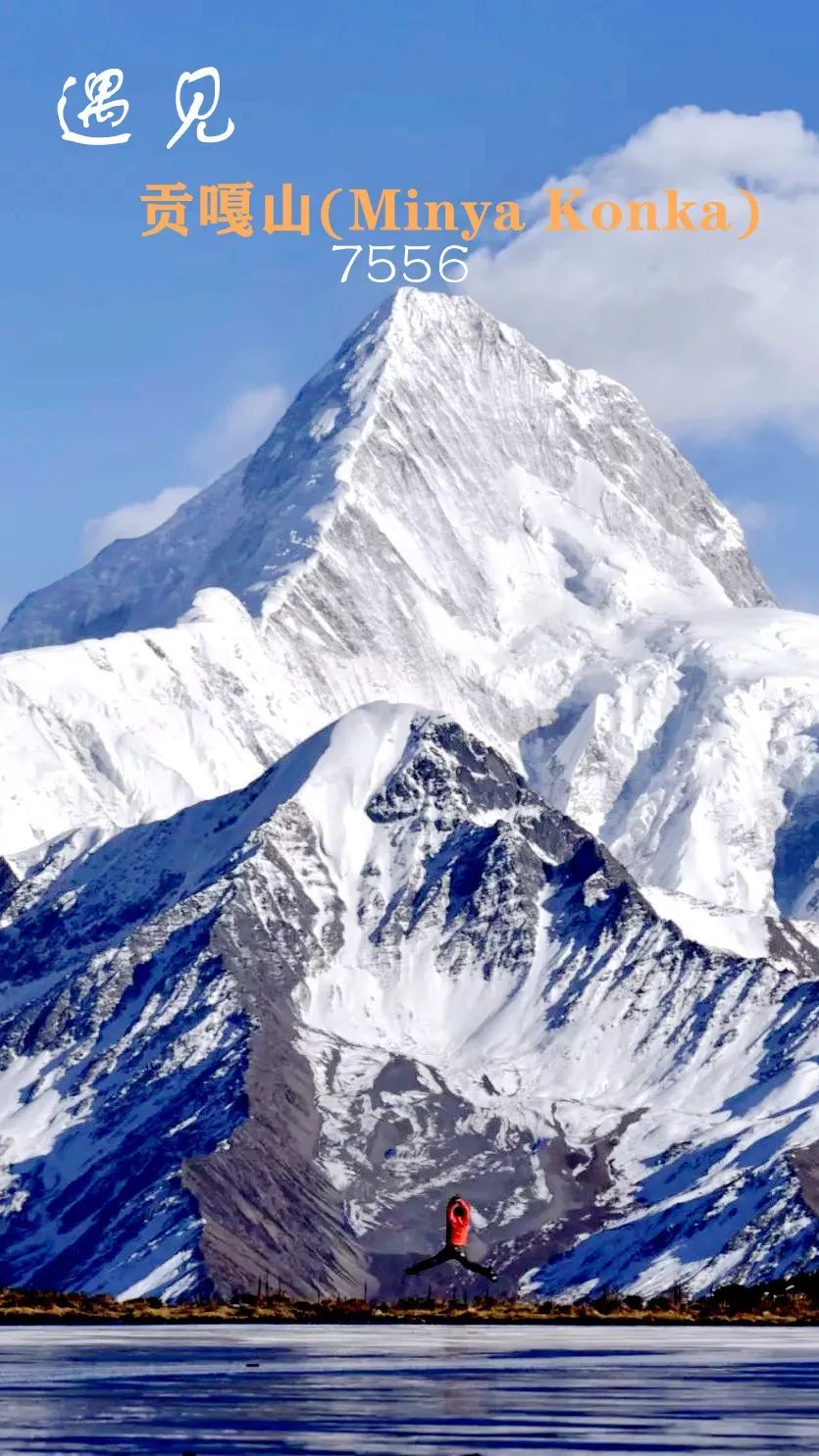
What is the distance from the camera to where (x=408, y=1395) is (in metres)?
105

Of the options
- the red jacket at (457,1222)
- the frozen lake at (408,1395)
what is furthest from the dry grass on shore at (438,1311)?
the red jacket at (457,1222)

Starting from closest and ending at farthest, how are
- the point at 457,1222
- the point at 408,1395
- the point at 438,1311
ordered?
the point at 408,1395 → the point at 457,1222 → the point at 438,1311

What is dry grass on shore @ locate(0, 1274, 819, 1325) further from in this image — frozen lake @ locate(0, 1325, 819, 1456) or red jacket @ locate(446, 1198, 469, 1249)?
red jacket @ locate(446, 1198, 469, 1249)

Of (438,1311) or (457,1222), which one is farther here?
(438,1311)

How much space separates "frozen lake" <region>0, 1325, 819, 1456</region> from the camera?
89688 mm

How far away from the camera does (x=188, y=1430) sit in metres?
93.1

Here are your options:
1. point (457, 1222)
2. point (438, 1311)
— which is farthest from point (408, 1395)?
point (438, 1311)

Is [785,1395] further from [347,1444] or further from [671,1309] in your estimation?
[671,1309]

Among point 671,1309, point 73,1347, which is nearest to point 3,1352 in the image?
point 73,1347

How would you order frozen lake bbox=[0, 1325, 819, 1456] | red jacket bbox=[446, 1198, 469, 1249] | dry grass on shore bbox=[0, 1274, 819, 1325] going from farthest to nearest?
dry grass on shore bbox=[0, 1274, 819, 1325]
red jacket bbox=[446, 1198, 469, 1249]
frozen lake bbox=[0, 1325, 819, 1456]

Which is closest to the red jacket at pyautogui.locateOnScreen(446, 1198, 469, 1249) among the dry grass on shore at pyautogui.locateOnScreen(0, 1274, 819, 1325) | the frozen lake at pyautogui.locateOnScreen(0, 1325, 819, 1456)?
the frozen lake at pyautogui.locateOnScreen(0, 1325, 819, 1456)

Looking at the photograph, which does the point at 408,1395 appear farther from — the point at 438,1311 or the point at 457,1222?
the point at 438,1311

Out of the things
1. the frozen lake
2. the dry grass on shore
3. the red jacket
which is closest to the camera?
the frozen lake

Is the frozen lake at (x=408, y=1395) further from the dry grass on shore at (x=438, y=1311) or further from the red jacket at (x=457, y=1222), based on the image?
the dry grass on shore at (x=438, y=1311)
